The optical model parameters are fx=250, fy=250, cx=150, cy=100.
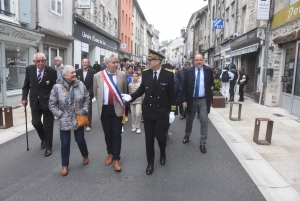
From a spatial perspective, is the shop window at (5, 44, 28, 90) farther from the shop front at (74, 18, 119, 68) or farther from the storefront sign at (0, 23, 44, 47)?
the shop front at (74, 18, 119, 68)

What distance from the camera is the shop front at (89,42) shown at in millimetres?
15547

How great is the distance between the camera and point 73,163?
4.20 meters

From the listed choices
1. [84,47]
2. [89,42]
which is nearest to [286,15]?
[84,47]

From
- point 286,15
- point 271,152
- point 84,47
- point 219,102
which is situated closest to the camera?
point 271,152

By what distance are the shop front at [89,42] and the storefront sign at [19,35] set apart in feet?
12.7

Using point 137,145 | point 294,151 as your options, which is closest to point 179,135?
point 137,145

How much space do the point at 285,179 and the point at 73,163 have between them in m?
3.32

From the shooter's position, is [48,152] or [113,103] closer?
[113,103]

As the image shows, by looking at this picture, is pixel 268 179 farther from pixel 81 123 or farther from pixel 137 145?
pixel 81 123

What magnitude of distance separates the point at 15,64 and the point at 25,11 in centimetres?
212

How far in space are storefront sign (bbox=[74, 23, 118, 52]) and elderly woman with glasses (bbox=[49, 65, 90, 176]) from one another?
12.6 meters

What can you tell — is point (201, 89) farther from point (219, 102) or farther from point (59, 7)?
point (59, 7)

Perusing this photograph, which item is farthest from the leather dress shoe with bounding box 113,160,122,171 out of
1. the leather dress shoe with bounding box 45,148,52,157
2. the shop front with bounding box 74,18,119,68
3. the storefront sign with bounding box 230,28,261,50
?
the shop front with bounding box 74,18,119,68

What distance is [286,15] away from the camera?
884 centimetres
